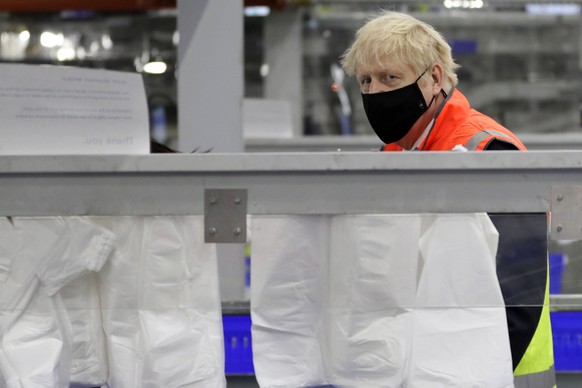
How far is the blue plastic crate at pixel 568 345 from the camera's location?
2.29 meters

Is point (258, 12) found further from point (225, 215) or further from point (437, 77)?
point (225, 215)

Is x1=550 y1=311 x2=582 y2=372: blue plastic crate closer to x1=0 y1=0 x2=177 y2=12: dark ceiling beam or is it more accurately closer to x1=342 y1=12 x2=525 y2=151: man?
x1=342 y1=12 x2=525 y2=151: man

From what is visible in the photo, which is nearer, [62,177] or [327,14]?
[62,177]

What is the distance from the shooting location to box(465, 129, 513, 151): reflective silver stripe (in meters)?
1.70

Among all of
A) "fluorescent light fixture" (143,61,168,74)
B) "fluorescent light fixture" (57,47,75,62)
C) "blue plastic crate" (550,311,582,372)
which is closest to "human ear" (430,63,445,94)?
"blue plastic crate" (550,311,582,372)

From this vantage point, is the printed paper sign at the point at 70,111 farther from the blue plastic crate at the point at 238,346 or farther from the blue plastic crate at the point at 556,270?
the blue plastic crate at the point at 556,270

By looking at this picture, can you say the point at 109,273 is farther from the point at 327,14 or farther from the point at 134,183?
the point at 327,14

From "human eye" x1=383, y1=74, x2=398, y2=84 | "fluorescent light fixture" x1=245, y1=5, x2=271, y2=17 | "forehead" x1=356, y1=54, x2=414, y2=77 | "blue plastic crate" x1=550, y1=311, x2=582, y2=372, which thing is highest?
"fluorescent light fixture" x1=245, y1=5, x2=271, y2=17

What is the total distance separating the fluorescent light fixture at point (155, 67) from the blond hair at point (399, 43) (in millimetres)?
6378

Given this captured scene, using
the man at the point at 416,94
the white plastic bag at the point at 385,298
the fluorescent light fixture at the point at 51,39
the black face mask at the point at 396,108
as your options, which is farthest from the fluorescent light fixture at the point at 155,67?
the white plastic bag at the point at 385,298

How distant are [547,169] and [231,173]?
1.75 ft

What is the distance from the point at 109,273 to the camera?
1598 mm

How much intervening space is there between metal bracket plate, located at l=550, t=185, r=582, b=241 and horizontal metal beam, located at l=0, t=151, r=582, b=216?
0.05 feet

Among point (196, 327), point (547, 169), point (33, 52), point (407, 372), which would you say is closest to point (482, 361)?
point (407, 372)
